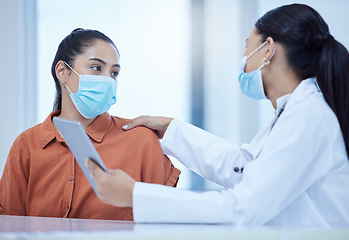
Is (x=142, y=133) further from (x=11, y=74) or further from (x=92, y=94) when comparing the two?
(x=11, y=74)

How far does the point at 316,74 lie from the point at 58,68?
3.48 ft

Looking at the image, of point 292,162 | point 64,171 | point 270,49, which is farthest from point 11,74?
point 292,162

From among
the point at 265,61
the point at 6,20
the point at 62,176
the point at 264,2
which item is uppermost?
the point at 264,2

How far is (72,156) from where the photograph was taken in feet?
4.97

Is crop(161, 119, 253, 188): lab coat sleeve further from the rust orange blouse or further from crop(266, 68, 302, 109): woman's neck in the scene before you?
crop(266, 68, 302, 109): woman's neck

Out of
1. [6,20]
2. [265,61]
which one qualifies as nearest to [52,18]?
[6,20]

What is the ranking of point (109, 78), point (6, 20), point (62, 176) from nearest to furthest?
point (62, 176) < point (109, 78) < point (6, 20)

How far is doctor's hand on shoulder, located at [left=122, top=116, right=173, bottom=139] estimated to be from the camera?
1.62 metres

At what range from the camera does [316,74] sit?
4.05 feet

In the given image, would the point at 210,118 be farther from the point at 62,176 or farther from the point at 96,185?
the point at 96,185

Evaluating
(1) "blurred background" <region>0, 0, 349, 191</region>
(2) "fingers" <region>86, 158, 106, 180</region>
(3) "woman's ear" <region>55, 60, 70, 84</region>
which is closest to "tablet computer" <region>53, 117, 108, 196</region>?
(2) "fingers" <region>86, 158, 106, 180</region>

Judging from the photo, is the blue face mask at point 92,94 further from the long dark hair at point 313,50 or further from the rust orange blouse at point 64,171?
the long dark hair at point 313,50

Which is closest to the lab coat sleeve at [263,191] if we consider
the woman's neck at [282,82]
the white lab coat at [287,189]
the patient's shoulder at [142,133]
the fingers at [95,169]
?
the white lab coat at [287,189]

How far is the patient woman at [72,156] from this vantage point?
4.84 feet
